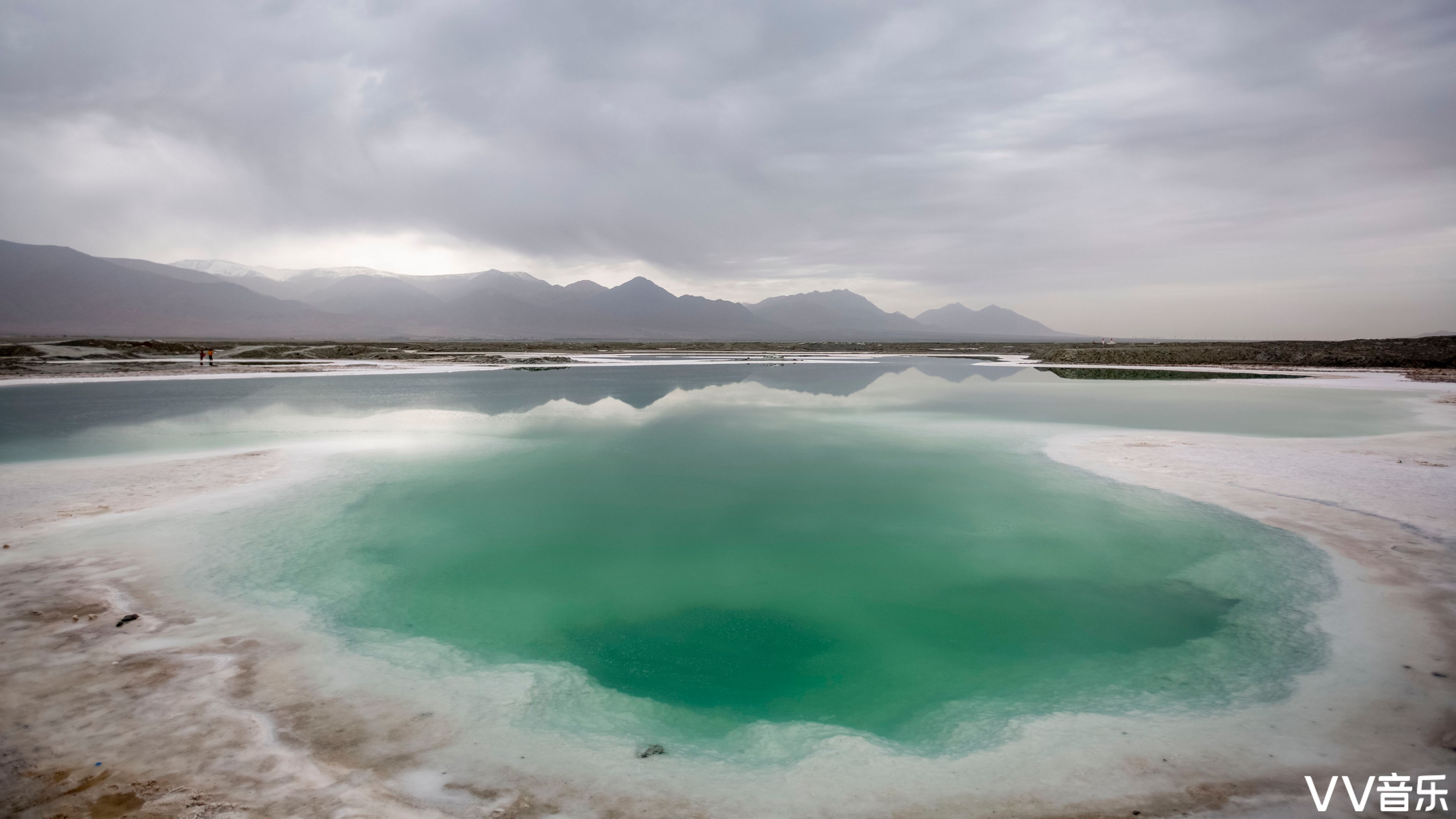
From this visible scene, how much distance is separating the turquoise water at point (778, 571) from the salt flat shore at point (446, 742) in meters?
0.46

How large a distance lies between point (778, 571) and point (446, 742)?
495cm

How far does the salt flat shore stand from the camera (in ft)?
14.8

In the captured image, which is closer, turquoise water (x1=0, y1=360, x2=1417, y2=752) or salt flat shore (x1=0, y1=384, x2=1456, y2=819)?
salt flat shore (x1=0, y1=384, x2=1456, y2=819)

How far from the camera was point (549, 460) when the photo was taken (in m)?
16.4

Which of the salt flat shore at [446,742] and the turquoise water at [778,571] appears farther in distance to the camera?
the turquoise water at [778,571]

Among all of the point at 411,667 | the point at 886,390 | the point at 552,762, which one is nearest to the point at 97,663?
the point at 411,667

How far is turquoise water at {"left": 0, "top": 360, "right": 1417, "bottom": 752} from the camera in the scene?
6.23m

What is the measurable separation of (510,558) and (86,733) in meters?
5.00

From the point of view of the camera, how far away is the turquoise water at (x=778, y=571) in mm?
6230

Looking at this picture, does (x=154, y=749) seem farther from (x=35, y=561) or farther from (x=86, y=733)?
(x=35, y=561)

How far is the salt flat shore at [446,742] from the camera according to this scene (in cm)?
450

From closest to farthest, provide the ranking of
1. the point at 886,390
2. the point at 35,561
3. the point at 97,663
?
1. the point at 97,663
2. the point at 35,561
3. the point at 886,390

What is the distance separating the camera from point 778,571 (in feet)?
30.0

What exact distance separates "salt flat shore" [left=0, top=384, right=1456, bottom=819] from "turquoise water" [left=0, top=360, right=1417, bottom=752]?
457 mm
